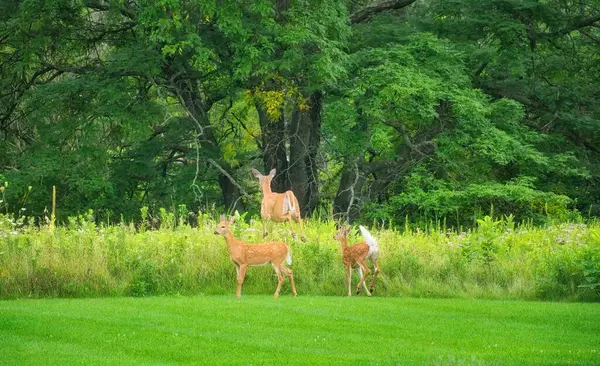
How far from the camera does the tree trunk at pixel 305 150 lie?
27.1 meters

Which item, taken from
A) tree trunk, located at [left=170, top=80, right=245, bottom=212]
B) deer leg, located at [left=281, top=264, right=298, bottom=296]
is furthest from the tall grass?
tree trunk, located at [left=170, top=80, right=245, bottom=212]

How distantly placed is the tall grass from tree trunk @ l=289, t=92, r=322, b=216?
31.8ft

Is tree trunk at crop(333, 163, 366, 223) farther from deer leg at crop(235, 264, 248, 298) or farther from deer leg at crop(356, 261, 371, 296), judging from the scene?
deer leg at crop(235, 264, 248, 298)

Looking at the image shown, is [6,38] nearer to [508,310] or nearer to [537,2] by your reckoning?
[537,2]

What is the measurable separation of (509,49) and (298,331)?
16.2 metres

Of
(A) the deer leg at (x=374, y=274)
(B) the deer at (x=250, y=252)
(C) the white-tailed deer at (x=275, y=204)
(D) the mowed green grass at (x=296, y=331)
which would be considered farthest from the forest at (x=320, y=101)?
(D) the mowed green grass at (x=296, y=331)

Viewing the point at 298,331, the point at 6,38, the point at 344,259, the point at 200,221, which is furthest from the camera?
the point at 6,38

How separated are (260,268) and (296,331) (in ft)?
16.1

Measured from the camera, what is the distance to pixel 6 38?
26891 millimetres

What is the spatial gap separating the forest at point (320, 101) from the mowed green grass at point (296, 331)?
411 inches

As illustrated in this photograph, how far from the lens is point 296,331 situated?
11648mm

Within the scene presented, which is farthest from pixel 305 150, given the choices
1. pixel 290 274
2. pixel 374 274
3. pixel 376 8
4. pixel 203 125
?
pixel 290 274

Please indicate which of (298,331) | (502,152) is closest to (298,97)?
(502,152)

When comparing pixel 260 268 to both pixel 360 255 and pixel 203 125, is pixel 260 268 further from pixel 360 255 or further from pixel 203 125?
pixel 203 125
